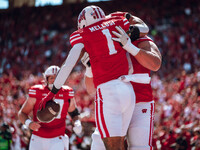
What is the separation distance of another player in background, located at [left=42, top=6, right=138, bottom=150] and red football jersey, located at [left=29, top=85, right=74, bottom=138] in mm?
1439

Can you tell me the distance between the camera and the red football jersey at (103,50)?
290cm

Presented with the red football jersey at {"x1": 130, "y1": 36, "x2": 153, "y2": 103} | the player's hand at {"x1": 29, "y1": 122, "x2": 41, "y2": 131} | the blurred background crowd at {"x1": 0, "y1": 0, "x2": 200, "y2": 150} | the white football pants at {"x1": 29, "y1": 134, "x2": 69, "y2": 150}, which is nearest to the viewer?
the red football jersey at {"x1": 130, "y1": 36, "x2": 153, "y2": 103}

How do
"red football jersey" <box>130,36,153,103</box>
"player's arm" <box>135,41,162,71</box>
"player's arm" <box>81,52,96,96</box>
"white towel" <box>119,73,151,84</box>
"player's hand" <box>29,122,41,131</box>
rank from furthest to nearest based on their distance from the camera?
"player's hand" <box>29,122,41,131</box>
"player's arm" <box>81,52,96,96</box>
"red football jersey" <box>130,36,153,103</box>
"player's arm" <box>135,41,162,71</box>
"white towel" <box>119,73,151,84</box>

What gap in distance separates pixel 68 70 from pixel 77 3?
1772cm

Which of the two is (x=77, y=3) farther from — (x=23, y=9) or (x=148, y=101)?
(x=148, y=101)

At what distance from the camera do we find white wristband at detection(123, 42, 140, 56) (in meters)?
2.96

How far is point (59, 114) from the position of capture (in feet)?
14.4

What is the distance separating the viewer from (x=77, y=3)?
20156mm

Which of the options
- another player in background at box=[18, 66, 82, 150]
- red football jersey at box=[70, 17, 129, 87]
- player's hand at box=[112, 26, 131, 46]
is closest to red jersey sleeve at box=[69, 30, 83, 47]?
red football jersey at box=[70, 17, 129, 87]

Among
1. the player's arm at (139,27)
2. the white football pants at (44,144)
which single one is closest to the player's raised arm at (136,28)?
the player's arm at (139,27)

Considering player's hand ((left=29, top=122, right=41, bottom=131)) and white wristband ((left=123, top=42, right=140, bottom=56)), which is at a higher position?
white wristband ((left=123, top=42, right=140, bottom=56))

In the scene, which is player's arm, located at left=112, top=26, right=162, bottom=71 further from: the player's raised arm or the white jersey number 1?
the player's raised arm

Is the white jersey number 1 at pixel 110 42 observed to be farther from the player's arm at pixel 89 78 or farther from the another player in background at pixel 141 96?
the player's arm at pixel 89 78

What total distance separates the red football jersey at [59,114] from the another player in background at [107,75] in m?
1.44
